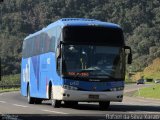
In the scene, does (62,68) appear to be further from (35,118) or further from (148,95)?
(148,95)

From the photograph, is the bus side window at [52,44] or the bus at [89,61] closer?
the bus at [89,61]

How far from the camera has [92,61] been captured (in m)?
24.7

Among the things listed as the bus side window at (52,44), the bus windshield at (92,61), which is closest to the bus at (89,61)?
the bus windshield at (92,61)

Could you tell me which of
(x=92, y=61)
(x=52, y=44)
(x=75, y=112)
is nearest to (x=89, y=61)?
(x=92, y=61)

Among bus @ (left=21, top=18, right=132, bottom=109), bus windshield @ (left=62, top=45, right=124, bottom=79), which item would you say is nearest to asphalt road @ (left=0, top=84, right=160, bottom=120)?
bus @ (left=21, top=18, right=132, bottom=109)

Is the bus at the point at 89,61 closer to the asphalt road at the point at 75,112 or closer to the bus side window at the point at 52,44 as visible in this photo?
the bus side window at the point at 52,44

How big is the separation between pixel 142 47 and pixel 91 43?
147 metres

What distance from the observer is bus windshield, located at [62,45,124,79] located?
81.0 ft

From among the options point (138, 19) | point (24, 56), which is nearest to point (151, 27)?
point (138, 19)

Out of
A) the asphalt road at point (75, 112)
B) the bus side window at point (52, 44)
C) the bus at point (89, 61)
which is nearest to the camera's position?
the asphalt road at point (75, 112)

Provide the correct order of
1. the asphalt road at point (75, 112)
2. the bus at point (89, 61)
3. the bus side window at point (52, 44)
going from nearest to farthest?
1. the asphalt road at point (75, 112)
2. the bus at point (89, 61)
3. the bus side window at point (52, 44)

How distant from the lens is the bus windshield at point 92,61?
24703 mm

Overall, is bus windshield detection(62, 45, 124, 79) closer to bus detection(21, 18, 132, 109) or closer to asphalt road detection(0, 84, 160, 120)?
bus detection(21, 18, 132, 109)

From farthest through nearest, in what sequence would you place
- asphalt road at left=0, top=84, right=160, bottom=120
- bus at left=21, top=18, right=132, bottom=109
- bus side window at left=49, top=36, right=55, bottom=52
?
1. bus side window at left=49, top=36, right=55, bottom=52
2. bus at left=21, top=18, right=132, bottom=109
3. asphalt road at left=0, top=84, right=160, bottom=120
